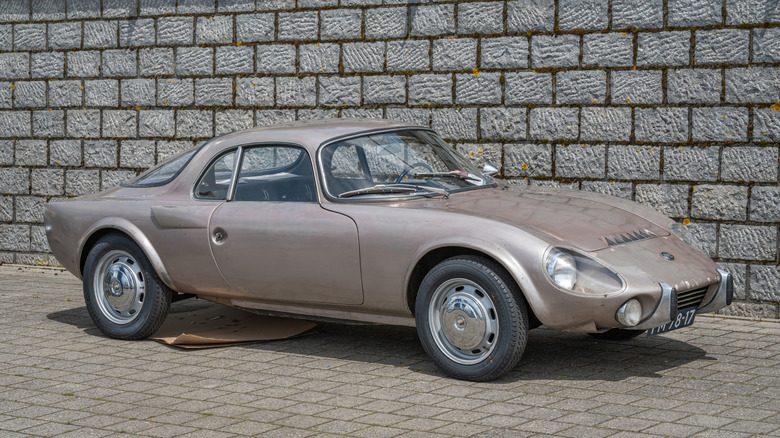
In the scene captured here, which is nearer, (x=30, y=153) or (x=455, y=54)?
(x=455, y=54)

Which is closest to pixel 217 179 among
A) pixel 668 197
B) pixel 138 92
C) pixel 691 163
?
pixel 668 197

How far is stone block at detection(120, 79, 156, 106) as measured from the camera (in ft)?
35.1

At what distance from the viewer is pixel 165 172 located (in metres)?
7.48

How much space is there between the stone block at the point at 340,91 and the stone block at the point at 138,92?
213 cm

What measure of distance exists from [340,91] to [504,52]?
5.77ft

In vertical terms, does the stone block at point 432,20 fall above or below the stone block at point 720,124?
above

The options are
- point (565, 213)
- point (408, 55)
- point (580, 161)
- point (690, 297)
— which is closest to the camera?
point (690, 297)

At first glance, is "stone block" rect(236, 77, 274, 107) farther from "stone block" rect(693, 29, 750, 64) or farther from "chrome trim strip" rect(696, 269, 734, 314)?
"chrome trim strip" rect(696, 269, 734, 314)

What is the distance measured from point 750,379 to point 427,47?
465cm

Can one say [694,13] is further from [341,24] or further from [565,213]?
[341,24]

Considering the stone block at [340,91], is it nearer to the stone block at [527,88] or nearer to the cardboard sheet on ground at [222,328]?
the stone block at [527,88]

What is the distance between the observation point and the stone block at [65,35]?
11109mm

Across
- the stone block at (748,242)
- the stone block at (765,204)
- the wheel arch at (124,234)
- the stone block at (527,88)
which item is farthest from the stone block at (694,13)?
the wheel arch at (124,234)

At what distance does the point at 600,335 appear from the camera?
710 cm
